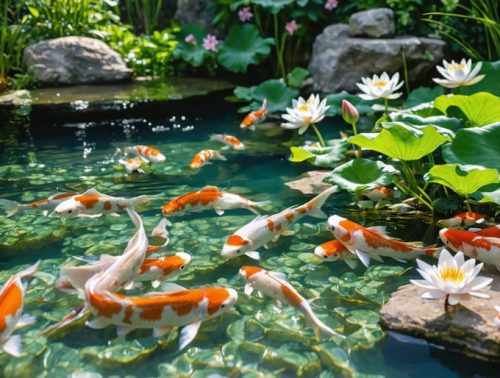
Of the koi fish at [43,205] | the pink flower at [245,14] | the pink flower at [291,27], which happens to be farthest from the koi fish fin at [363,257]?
the pink flower at [245,14]

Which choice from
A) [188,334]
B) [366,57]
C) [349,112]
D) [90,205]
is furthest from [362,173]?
[366,57]

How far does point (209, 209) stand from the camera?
3.75 meters

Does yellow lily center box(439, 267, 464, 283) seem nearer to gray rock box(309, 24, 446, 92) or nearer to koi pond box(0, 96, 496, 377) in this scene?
koi pond box(0, 96, 496, 377)

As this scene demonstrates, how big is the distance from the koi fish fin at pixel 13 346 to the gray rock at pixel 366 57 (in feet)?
19.2

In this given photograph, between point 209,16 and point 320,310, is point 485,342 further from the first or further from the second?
point 209,16

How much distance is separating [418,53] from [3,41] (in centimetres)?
512

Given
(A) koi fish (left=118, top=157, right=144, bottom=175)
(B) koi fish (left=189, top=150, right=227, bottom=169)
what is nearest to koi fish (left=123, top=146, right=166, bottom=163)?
(A) koi fish (left=118, top=157, right=144, bottom=175)

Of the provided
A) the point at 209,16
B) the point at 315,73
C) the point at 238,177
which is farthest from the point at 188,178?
the point at 209,16

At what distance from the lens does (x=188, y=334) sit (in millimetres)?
2191

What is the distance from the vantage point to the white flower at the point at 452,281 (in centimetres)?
224

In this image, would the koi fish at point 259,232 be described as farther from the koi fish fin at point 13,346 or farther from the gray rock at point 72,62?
the gray rock at point 72,62

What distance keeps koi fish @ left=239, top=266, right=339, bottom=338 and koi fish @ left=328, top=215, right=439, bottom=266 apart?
41 centimetres

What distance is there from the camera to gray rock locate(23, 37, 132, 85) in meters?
7.40

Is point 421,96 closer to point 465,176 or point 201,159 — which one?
point 201,159
